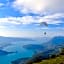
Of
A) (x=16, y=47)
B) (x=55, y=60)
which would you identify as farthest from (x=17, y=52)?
(x=55, y=60)

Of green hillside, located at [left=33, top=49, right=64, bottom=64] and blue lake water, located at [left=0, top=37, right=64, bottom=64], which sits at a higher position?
blue lake water, located at [left=0, top=37, right=64, bottom=64]

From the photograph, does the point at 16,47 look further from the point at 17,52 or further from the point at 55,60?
the point at 55,60

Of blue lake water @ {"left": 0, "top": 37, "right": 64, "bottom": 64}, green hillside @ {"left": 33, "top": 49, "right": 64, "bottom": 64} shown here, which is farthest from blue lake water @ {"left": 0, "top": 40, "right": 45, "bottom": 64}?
green hillside @ {"left": 33, "top": 49, "right": 64, "bottom": 64}

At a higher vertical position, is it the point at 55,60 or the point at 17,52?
the point at 17,52

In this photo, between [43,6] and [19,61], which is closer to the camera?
[19,61]

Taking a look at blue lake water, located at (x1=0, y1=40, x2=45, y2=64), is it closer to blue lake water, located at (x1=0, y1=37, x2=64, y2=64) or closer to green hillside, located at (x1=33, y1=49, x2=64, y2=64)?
blue lake water, located at (x1=0, y1=37, x2=64, y2=64)

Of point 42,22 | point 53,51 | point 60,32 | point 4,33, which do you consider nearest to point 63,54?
point 53,51

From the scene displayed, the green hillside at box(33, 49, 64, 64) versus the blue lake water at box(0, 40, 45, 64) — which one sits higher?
the blue lake water at box(0, 40, 45, 64)

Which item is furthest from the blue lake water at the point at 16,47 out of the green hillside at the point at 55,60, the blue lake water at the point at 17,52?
the green hillside at the point at 55,60

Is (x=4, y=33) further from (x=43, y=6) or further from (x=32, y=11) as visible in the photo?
(x=43, y=6)

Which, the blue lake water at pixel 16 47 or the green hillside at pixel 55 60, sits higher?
the blue lake water at pixel 16 47

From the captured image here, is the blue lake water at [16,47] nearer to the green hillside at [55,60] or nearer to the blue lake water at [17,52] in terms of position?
the blue lake water at [17,52]
